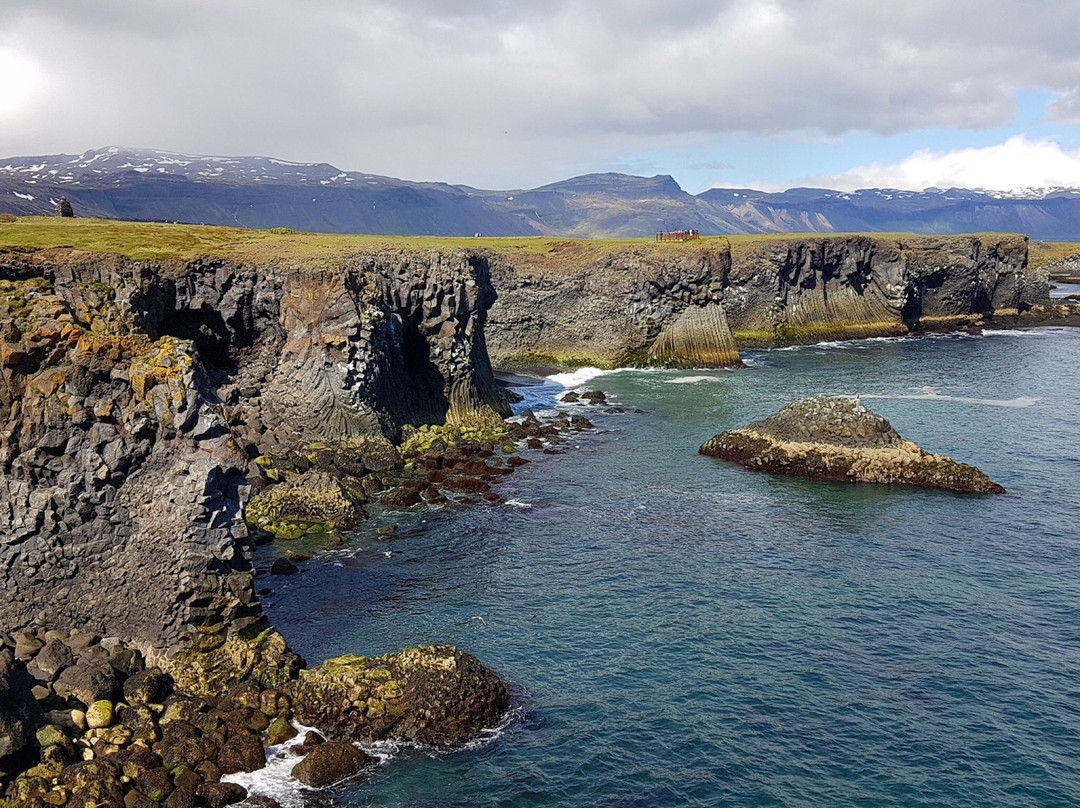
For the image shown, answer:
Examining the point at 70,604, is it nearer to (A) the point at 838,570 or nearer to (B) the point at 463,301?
(A) the point at 838,570

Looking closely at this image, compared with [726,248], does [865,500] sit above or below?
below

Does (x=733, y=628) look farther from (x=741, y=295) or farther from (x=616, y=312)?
(x=741, y=295)

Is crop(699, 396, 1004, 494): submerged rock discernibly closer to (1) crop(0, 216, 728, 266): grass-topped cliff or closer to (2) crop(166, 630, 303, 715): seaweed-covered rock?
(1) crop(0, 216, 728, 266): grass-topped cliff

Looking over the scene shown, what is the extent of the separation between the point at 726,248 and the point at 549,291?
82.2 ft

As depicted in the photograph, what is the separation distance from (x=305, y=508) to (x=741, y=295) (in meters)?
95.0

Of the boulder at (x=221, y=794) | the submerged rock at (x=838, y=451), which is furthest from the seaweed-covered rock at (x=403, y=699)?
the submerged rock at (x=838, y=451)

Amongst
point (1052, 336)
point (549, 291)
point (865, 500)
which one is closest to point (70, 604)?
point (865, 500)

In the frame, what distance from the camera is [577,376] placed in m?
106

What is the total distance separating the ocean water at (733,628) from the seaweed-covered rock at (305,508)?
5.86ft

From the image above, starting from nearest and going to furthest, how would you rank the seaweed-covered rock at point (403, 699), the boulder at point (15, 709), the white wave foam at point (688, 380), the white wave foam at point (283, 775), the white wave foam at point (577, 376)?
the boulder at point (15, 709) < the white wave foam at point (283, 775) < the seaweed-covered rock at point (403, 699) < the white wave foam at point (688, 380) < the white wave foam at point (577, 376)

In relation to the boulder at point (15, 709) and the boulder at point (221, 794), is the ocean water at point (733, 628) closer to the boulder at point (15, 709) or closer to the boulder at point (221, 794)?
the boulder at point (221, 794)

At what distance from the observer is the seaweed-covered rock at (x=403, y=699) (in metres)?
28.5

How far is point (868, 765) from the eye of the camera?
27109mm

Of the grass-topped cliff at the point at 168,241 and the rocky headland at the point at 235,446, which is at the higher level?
the grass-topped cliff at the point at 168,241
